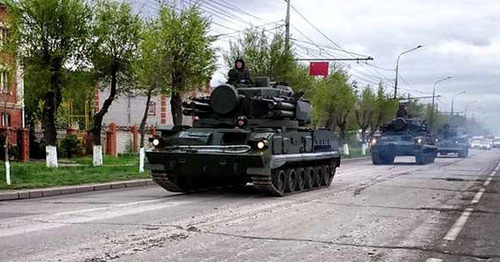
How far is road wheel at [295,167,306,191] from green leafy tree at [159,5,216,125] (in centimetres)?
858

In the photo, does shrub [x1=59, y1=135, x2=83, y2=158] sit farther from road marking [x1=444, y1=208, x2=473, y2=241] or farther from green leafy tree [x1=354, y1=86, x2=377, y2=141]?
green leafy tree [x1=354, y1=86, x2=377, y2=141]

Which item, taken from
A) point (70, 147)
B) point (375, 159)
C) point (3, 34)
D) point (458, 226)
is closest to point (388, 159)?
point (375, 159)

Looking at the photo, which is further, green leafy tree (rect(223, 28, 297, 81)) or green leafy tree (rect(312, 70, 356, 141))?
green leafy tree (rect(312, 70, 356, 141))

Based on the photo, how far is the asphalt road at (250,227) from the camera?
7113mm

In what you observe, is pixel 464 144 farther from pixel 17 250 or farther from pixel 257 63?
pixel 17 250

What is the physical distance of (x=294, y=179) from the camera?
1461cm

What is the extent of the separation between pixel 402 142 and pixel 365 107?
2008 centimetres

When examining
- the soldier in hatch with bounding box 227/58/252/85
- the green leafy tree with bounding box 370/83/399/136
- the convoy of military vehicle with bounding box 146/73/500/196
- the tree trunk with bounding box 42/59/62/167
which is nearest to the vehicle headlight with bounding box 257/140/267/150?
the convoy of military vehicle with bounding box 146/73/500/196

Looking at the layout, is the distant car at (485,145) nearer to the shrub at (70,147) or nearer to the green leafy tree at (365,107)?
the green leafy tree at (365,107)

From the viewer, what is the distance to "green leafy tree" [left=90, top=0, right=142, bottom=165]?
21344 millimetres

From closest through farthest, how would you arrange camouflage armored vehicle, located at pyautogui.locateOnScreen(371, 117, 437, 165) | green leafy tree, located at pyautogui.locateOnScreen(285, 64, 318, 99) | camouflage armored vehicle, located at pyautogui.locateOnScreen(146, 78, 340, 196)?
camouflage armored vehicle, located at pyautogui.locateOnScreen(146, 78, 340, 196) < green leafy tree, located at pyautogui.locateOnScreen(285, 64, 318, 99) < camouflage armored vehicle, located at pyautogui.locateOnScreen(371, 117, 437, 165)

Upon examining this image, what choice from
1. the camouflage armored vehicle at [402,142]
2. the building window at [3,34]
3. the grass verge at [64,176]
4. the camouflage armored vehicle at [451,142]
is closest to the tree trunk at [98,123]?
the grass verge at [64,176]

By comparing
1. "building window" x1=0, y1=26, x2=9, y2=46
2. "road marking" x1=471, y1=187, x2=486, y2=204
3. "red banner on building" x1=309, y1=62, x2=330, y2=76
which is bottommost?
"road marking" x1=471, y1=187, x2=486, y2=204

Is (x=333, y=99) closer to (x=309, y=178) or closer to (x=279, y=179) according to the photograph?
(x=309, y=178)
